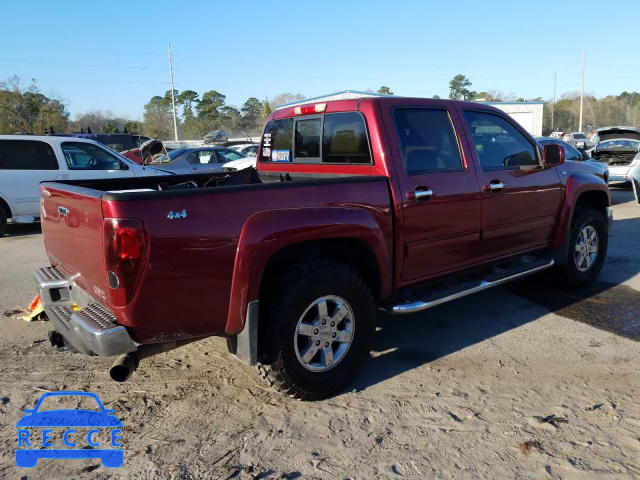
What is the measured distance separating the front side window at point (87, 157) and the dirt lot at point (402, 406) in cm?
566

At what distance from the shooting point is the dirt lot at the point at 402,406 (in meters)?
2.77

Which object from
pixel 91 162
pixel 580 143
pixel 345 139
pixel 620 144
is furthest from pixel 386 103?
pixel 580 143

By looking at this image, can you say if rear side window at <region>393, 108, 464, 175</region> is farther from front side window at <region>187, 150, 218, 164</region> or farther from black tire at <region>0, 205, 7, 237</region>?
front side window at <region>187, 150, 218, 164</region>

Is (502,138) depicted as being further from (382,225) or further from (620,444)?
(620,444)

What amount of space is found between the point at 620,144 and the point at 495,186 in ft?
41.6

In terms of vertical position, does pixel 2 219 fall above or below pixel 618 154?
below

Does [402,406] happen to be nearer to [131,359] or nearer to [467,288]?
[467,288]

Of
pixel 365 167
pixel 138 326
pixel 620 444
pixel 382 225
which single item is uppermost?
pixel 365 167

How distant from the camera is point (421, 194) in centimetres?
384

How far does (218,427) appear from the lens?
3.17 meters

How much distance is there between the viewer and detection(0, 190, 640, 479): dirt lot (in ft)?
9.09

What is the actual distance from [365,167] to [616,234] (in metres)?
6.80

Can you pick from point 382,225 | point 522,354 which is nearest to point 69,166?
point 382,225

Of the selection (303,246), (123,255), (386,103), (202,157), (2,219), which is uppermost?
(386,103)
